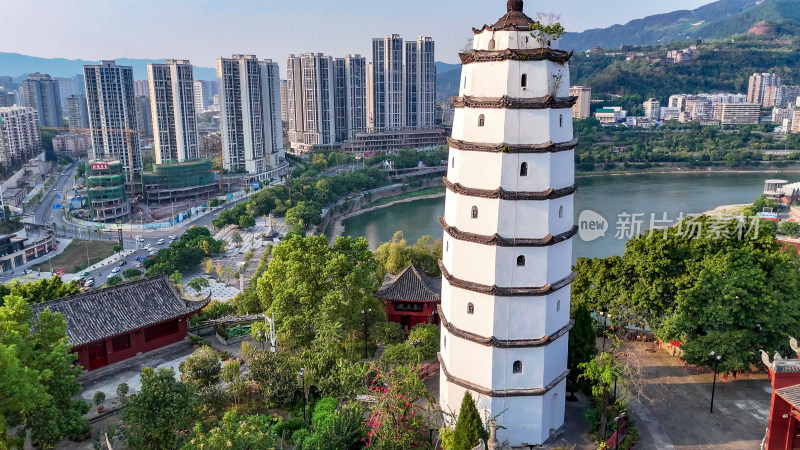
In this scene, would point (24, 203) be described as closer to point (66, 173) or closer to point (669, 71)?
point (66, 173)

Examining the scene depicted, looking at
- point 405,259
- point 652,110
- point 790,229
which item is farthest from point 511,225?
point 652,110

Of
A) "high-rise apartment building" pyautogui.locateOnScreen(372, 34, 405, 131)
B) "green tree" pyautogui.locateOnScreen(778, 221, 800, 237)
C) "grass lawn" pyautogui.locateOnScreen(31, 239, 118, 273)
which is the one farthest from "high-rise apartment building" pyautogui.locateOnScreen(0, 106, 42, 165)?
"green tree" pyautogui.locateOnScreen(778, 221, 800, 237)

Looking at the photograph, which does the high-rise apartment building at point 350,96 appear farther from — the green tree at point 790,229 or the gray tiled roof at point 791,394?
the gray tiled roof at point 791,394

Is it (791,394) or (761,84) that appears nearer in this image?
(791,394)

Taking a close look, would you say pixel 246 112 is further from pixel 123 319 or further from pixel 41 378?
pixel 41 378

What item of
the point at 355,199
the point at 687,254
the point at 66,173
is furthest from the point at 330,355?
the point at 66,173

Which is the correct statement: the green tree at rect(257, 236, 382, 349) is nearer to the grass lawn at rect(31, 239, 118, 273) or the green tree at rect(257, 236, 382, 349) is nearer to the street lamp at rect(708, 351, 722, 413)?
the street lamp at rect(708, 351, 722, 413)

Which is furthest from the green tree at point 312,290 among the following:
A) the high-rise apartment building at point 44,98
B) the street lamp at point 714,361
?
the high-rise apartment building at point 44,98
